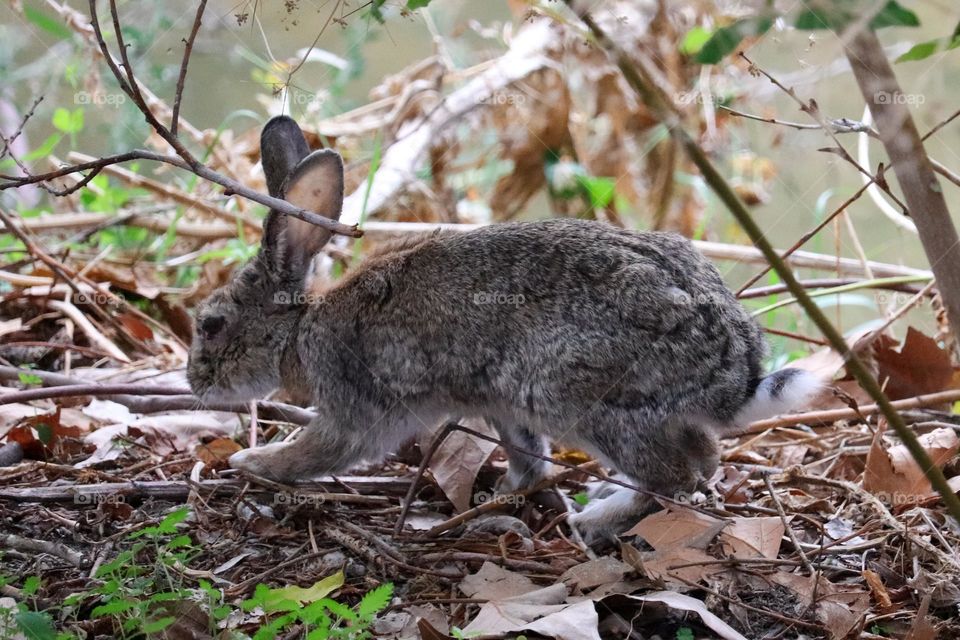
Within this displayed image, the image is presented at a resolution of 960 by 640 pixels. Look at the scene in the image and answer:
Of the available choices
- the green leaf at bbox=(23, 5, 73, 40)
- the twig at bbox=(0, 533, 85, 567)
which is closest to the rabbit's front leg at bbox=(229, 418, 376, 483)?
the twig at bbox=(0, 533, 85, 567)

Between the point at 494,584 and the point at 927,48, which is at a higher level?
the point at 927,48

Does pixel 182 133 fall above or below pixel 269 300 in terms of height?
above

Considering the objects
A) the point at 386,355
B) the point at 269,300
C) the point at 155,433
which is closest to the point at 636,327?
the point at 386,355

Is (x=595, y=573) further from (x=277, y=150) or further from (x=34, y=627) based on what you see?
(x=277, y=150)

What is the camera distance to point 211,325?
14.8 ft

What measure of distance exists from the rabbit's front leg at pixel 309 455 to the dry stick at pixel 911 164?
2.40 m

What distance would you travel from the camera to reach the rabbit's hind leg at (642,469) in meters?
3.67

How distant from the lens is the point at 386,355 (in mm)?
4121

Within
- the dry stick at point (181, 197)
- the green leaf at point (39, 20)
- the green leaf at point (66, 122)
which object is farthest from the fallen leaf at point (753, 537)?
the green leaf at point (66, 122)

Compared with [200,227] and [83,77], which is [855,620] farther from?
[83,77]

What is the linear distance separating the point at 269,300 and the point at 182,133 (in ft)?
12.5

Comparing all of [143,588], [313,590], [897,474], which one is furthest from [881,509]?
[143,588]

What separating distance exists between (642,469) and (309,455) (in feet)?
4.69

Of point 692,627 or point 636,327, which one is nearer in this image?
point 692,627
